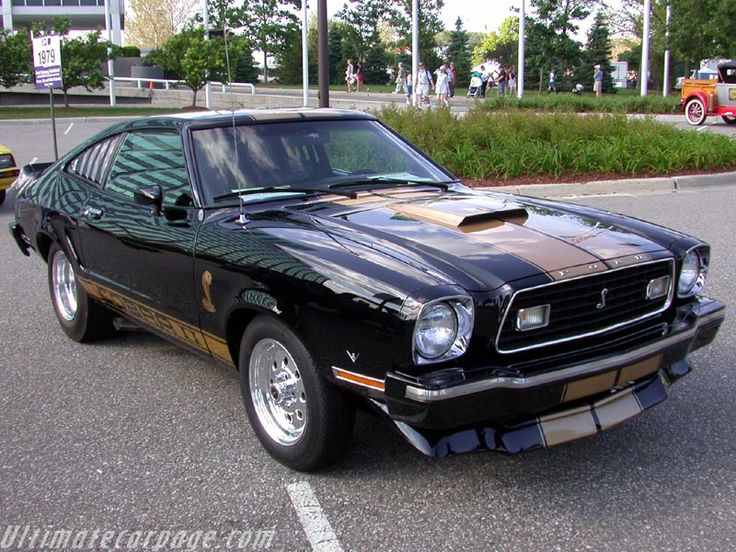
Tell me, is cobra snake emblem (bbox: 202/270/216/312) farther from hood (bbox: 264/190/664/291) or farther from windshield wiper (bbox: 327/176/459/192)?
windshield wiper (bbox: 327/176/459/192)

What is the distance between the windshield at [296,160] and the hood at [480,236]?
0.28 m

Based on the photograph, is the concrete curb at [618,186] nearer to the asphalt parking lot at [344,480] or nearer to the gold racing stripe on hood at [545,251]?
the asphalt parking lot at [344,480]

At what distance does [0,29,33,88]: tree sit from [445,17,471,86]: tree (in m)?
37.4

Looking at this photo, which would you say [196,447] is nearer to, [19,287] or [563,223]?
[563,223]

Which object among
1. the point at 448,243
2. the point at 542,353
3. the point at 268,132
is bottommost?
the point at 542,353

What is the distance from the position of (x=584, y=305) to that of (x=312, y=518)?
4.49 ft

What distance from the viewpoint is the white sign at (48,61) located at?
13.6 m

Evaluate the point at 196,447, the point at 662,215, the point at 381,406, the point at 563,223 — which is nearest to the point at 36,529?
the point at 196,447

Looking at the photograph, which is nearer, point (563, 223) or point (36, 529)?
point (36, 529)

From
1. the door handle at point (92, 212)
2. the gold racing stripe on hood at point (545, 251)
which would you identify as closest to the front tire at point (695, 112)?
the door handle at point (92, 212)

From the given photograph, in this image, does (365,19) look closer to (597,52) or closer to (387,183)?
(597,52)

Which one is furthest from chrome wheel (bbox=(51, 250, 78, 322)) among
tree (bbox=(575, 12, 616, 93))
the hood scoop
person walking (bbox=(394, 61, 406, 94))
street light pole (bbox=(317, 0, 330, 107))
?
tree (bbox=(575, 12, 616, 93))

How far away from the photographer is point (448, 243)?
3365mm

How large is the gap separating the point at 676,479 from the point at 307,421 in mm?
1581
